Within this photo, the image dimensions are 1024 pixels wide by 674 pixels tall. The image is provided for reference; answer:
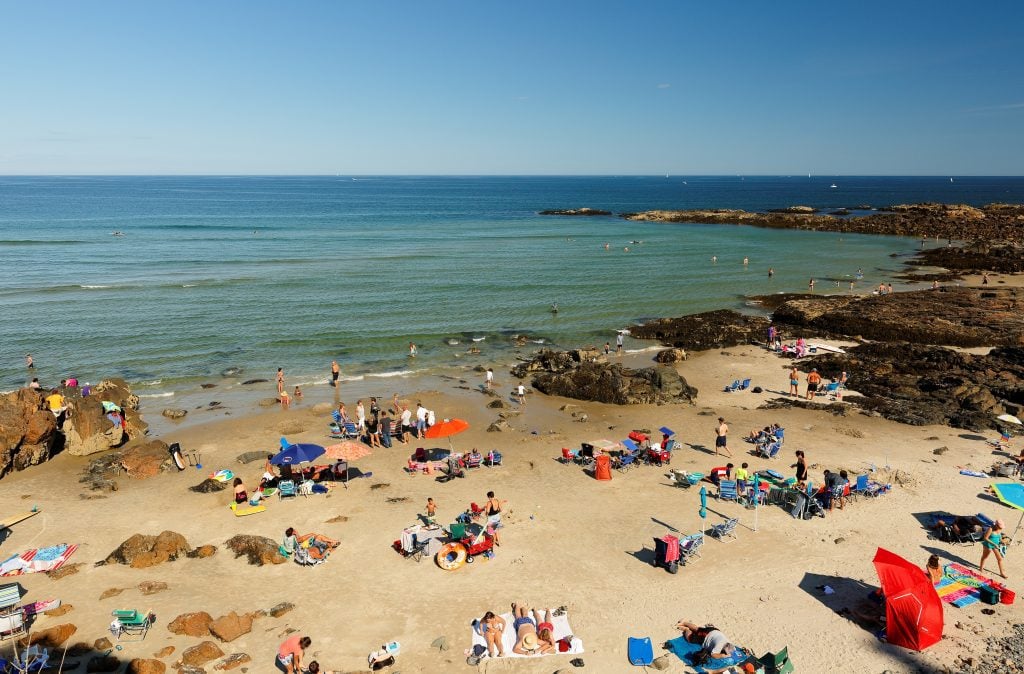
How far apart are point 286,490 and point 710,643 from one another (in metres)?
12.3

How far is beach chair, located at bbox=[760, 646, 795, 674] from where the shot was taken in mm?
10391

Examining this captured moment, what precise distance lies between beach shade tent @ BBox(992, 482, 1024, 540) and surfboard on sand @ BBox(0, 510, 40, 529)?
84.3ft

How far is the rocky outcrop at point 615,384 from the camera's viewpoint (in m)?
25.7

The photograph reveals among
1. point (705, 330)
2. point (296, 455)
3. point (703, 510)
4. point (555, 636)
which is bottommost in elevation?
point (555, 636)

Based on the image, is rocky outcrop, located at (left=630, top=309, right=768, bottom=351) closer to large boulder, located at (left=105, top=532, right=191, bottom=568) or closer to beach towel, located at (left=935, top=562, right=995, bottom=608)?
beach towel, located at (left=935, top=562, right=995, bottom=608)

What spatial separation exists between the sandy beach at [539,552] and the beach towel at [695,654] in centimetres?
26

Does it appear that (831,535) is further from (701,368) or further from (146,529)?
(146,529)

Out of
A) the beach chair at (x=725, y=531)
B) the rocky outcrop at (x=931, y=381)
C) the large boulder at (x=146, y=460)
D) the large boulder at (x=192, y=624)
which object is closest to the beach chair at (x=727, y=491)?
the beach chair at (x=725, y=531)

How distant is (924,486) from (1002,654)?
24.1 ft

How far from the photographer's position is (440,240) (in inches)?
3049

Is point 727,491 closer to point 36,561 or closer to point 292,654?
point 292,654

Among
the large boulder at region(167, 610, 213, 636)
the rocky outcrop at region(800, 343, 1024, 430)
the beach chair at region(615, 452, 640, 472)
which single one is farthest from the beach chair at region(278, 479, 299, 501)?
the rocky outcrop at region(800, 343, 1024, 430)

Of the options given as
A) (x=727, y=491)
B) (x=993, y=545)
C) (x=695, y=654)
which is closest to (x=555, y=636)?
(x=695, y=654)

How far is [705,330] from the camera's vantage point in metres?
36.4
